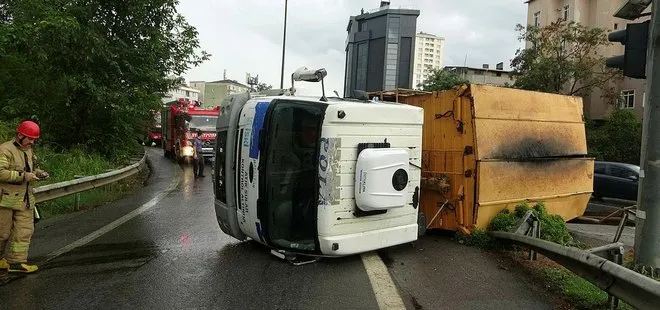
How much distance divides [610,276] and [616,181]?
1391 centimetres

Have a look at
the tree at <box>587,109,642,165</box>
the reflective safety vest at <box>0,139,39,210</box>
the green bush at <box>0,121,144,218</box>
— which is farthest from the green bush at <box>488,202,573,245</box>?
the tree at <box>587,109,642,165</box>

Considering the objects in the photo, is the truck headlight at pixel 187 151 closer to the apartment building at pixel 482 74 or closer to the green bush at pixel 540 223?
the green bush at pixel 540 223

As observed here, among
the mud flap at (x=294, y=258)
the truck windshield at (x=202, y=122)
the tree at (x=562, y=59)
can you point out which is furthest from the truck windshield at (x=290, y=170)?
the tree at (x=562, y=59)

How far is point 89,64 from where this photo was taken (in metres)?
13.6

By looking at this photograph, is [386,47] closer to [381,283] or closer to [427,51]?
[427,51]

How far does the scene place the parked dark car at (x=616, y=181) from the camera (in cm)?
1556

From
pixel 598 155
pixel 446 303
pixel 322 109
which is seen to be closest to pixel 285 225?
pixel 322 109

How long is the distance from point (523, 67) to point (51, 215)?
90.0 feet

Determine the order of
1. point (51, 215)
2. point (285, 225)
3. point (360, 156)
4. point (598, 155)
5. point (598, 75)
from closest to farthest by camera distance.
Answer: point (360, 156) → point (285, 225) → point (51, 215) → point (598, 155) → point (598, 75)

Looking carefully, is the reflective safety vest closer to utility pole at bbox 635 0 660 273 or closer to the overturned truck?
the overturned truck

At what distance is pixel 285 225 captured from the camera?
551 centimetres

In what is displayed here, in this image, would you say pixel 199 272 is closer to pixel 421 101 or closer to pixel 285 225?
pixel 285 225

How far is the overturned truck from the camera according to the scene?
660cm

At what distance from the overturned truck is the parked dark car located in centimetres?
956
